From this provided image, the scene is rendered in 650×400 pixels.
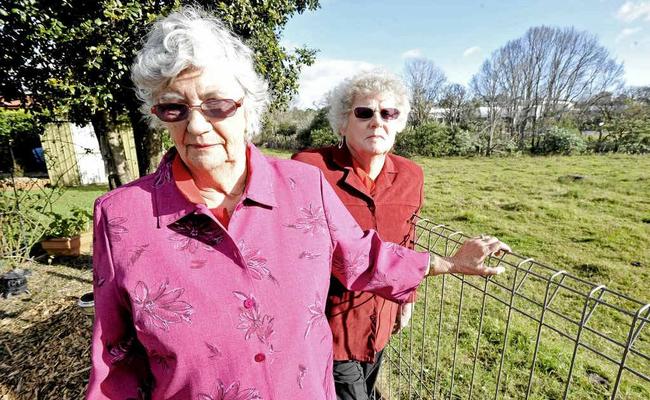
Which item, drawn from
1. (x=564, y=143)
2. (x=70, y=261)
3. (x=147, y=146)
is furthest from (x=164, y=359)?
(x=564, y=143)

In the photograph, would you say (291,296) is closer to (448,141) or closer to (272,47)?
(272,47)

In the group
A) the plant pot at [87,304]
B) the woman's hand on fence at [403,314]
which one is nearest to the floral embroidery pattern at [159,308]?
the woman's hand on fence at [403,314]

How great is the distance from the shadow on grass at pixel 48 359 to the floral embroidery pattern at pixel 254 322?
3022 mm

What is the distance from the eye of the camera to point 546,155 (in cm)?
2358

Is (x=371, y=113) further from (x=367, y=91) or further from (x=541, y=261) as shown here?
(x=541, y=261)

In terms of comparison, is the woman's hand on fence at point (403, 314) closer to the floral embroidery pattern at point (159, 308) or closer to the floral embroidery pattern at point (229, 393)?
the floral embroidery pattern at point (229, 393)

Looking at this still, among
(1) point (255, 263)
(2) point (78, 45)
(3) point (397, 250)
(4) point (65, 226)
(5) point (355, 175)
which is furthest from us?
(4) point (65, 226)

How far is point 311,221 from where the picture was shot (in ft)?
4.78

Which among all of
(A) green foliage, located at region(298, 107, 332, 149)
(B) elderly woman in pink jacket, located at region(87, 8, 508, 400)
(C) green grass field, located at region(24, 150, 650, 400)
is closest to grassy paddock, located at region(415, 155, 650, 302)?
(C) green grass field, located at region(24, 150, 650, 400)

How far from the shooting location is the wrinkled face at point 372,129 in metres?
2.17

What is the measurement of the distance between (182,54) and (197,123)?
245 mm

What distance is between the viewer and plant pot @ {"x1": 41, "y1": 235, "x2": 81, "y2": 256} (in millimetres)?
6598

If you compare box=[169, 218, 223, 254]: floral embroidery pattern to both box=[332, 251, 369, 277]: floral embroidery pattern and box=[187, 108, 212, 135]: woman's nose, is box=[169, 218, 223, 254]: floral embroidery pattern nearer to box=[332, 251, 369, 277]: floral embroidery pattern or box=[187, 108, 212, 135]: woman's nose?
box=[187, 108, 212, 135]: woman's nose

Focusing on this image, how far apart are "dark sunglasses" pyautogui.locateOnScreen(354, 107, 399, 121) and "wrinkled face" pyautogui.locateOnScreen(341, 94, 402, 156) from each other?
0.01 metres
